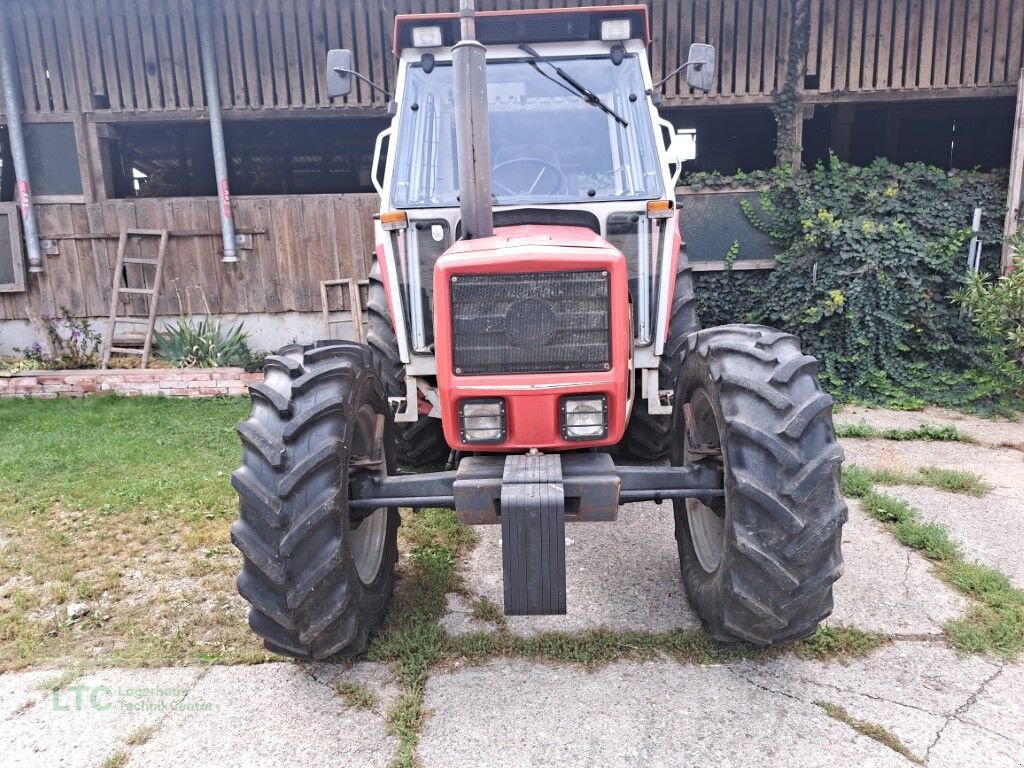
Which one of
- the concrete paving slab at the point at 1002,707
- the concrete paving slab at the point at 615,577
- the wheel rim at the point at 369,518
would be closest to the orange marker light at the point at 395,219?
the wheel rim at the point at 369,518

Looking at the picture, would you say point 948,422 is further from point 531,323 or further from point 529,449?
point 531,323

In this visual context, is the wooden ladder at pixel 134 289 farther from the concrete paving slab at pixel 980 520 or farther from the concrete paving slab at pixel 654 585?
the concrete paving slab at pixel 980 520

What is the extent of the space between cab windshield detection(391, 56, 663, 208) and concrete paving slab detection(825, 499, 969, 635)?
1.99 meters

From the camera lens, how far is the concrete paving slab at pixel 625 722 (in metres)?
2.20

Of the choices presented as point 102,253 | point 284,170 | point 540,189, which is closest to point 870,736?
point 540,189

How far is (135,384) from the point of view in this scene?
23.2 feet

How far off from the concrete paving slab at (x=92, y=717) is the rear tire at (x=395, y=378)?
160 cm

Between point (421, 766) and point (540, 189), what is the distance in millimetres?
2469

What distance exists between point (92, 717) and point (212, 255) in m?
6.08

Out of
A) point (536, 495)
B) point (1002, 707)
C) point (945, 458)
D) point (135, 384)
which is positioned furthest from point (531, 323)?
point (135, 384)

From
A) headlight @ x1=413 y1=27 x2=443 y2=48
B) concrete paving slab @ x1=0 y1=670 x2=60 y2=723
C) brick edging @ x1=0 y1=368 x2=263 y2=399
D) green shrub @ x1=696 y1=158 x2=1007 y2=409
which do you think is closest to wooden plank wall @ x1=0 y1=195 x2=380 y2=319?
brick edging @ x1=0 y1=368 x2=263 y2=399

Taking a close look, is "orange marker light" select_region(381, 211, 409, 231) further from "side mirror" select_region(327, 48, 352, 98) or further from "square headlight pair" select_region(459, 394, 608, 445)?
"square headlight pair" select_region(459, 394, 608, 445)

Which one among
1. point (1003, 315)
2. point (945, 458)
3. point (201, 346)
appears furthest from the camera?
point (201, 346)

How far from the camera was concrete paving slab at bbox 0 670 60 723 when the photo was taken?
2.53m
